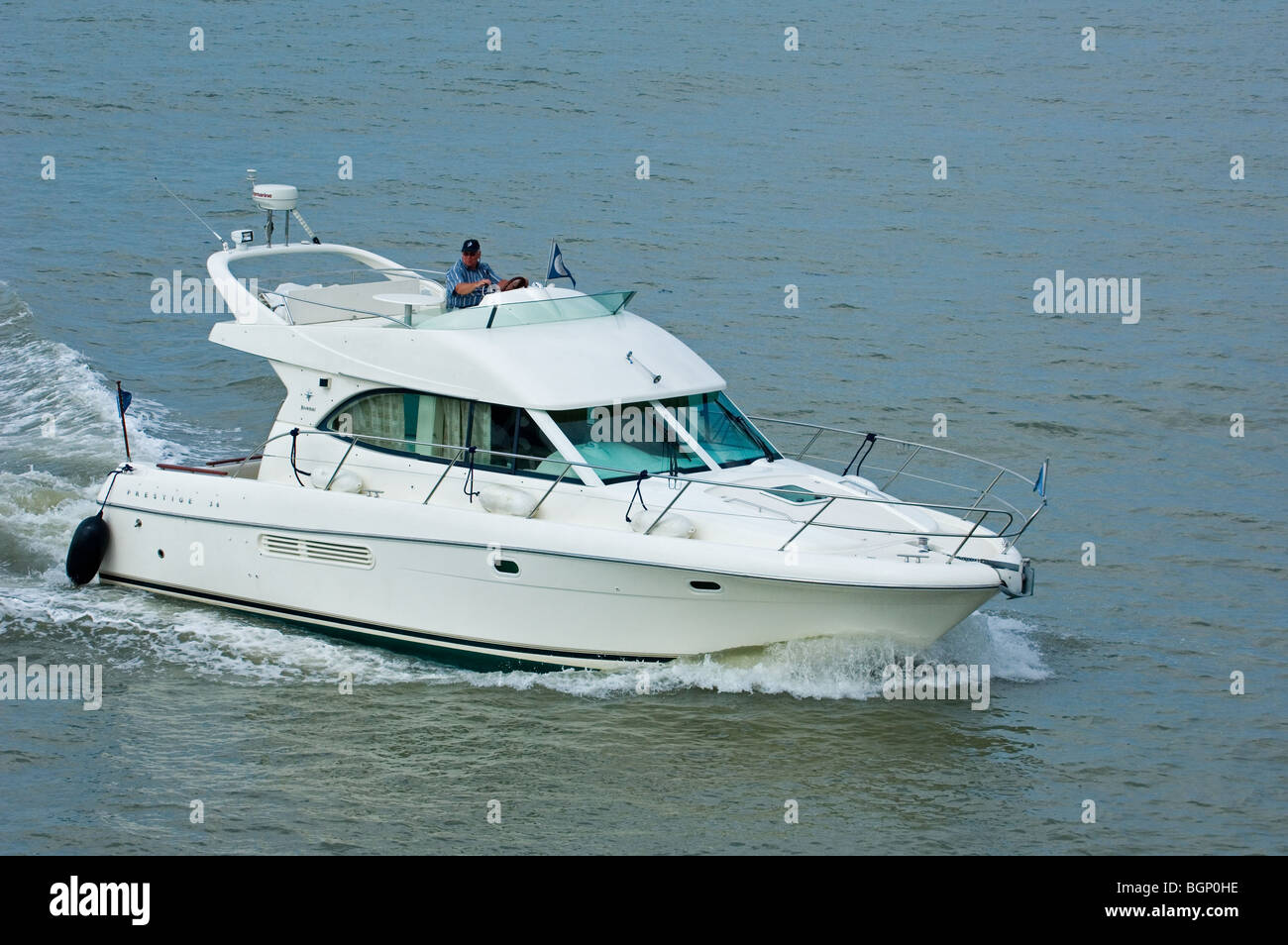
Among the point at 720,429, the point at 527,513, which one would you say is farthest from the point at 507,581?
the point at 720,429

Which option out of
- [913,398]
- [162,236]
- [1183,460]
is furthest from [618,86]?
[1183,460]

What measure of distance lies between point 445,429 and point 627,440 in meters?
1.56

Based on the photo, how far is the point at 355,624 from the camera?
45.8 ft

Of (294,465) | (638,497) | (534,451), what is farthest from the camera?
(294,465)

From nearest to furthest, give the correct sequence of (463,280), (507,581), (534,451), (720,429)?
(507,581)
(534,451)
(720,429)
(463,280)

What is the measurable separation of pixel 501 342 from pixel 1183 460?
30.5 ft

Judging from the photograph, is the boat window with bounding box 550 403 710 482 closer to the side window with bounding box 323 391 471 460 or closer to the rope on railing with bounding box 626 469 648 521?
the rope on railing with bounding box 626 469 648 521

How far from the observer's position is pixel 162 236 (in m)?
27.9

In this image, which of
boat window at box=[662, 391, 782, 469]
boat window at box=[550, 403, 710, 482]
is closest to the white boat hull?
boat window at box=[550, 403, 710, 482]

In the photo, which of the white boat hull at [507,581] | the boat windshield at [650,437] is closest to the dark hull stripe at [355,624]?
the white boat hull at [507,581]

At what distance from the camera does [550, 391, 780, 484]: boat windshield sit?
531 inches

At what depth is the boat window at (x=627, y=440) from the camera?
44.2 feet

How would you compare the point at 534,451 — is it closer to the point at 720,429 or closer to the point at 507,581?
the point at 507,581
